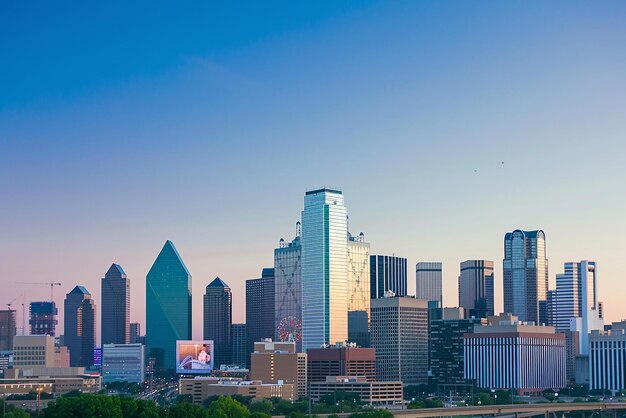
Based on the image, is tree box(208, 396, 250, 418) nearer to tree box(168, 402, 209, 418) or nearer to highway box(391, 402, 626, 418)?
tree box(168, 402, 209, 418)

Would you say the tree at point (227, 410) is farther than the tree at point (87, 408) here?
Yes

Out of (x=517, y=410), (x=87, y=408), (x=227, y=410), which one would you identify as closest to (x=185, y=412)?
(x=87, y=408)

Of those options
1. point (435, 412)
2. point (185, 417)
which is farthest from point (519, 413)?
point (185, 417)

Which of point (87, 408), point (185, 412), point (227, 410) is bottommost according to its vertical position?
point (227, 410)

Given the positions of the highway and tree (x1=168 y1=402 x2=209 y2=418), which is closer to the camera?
tree (x1=168 y1=402 x2=209 y2=418)

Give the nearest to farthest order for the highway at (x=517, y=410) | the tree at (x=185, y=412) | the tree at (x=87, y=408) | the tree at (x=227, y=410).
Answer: the tree at (x=87, y=408)
the tree at (x=185, y=412)
the tree at (x=227, y=410)
the highway at (x=517, y=410)

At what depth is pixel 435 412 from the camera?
151 meters

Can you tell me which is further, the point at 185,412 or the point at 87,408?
the point at 185,412

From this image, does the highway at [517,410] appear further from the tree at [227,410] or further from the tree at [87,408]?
the tree at [87,408]

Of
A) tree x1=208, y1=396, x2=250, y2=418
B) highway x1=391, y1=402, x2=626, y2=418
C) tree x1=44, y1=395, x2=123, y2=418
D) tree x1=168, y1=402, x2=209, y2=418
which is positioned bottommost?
highway x1=391, y1=402, x2=626, y2=418

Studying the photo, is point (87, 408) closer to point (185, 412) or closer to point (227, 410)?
point (185, 412)

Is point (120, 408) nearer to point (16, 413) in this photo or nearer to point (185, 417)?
point (185, 417)

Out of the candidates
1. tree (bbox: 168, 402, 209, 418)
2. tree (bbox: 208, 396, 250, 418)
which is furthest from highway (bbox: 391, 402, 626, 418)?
tree (bbox: 168, 402, 209, 418)

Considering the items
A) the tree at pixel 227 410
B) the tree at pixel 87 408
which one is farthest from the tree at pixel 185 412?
the tree at pixel 227 410
